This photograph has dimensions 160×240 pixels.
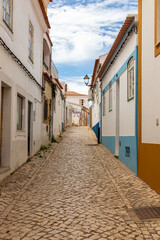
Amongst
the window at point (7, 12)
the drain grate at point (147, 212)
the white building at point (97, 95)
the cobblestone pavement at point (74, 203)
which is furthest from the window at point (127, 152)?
the white building at point (97, 95)

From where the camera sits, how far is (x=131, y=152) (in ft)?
27.2

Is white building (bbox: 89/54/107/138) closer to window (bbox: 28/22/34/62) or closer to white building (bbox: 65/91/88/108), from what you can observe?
window (bbox: 28/22/34/62)

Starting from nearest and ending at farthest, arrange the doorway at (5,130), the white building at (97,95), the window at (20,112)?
the doorway at (5,130) → the window at (20,112) → the white building at (97,95)

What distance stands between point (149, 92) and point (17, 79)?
376 centimetres

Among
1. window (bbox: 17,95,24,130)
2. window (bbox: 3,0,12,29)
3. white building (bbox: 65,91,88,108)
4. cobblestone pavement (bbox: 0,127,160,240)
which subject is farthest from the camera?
Result: white building (bbox: 65,91,88,108)

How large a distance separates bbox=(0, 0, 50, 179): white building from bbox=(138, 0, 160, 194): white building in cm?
337

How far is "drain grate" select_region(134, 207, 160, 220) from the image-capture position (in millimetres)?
4445

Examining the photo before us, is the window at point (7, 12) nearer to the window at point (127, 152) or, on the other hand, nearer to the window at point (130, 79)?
the window at point (130, 79)

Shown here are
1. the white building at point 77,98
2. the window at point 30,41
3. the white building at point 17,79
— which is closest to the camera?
the white building at point 17,79

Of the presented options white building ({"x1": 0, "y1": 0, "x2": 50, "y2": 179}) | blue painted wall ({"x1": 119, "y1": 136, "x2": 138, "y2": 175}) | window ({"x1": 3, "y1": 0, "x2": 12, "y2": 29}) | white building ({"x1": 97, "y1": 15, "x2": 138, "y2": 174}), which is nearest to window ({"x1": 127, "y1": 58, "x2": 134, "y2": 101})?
white building ({"x1": 97, "y1": 15, "x2": 138, "y2": 174})

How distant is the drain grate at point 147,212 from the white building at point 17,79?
136 inches

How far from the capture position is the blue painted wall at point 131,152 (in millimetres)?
7769

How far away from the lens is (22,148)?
28.9ft

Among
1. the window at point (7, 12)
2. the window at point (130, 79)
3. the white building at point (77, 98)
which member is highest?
the white building at point (77, 98)
